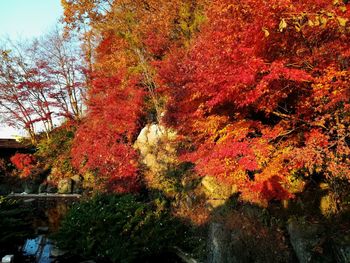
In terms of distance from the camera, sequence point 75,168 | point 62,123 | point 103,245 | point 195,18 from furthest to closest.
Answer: point 62,123 < point 75,168 < point 195,18 < point 103,245

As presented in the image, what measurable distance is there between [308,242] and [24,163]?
65.3 ft

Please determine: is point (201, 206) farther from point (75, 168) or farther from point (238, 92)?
point (75, 168)

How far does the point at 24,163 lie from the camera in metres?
21.0

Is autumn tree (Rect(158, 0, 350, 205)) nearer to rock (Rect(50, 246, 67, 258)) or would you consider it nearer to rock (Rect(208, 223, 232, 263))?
rock (Rect(208, 223, 232, 263))

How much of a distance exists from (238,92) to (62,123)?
19.1m

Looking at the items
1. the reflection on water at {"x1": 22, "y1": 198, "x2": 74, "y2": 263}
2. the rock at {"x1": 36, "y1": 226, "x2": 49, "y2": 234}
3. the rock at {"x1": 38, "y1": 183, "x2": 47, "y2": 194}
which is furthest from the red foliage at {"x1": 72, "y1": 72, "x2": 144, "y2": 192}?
the rock at {"x1": 36, "y1": 226, "x2": 49, "y2": 234}

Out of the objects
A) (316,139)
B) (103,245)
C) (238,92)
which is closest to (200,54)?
(238,92)

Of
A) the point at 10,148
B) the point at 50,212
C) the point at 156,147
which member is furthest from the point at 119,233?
the point at 10,148

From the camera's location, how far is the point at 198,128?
10102 mm

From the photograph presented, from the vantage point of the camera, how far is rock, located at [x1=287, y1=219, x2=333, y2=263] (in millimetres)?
6188

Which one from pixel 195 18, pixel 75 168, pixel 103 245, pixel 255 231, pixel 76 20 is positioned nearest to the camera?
pixel 255 231

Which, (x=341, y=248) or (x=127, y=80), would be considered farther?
(x=127, y=80)

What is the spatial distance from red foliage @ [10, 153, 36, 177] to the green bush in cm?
1272

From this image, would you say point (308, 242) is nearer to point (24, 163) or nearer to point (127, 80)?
point (127, 80)
